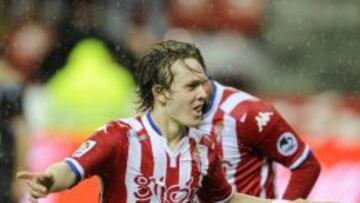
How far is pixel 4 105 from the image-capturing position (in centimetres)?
727

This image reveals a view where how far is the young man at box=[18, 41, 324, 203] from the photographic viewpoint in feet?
12.8

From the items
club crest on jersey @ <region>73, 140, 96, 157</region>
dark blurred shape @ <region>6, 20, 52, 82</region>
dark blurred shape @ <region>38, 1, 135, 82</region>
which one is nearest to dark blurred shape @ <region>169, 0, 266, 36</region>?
dark blurred shape @ <region>38, 1, 135, 82</region>

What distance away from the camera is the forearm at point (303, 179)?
17.1ft

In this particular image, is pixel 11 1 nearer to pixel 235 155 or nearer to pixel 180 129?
pixel 235 155

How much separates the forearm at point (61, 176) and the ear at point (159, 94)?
43cm

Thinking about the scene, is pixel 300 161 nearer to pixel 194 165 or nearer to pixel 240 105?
pixel 240 105

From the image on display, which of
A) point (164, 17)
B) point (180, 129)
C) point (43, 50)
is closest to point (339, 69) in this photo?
point (164, 17)

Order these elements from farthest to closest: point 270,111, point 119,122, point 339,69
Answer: point 339,69 → point 270,111 → point 119,122

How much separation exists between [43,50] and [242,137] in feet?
9.28

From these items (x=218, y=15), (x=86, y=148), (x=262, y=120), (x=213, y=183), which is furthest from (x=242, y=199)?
(x=218, y=15)

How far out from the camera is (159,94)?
157 inches

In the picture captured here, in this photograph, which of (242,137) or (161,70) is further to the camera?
(242,137)

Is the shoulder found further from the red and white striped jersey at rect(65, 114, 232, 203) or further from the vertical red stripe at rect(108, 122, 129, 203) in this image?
the vertical red stripe at rect(108, 122, 129, 203)

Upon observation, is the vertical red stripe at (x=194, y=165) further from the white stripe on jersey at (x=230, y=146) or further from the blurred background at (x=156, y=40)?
the blurred background at (x=156, y=40)
